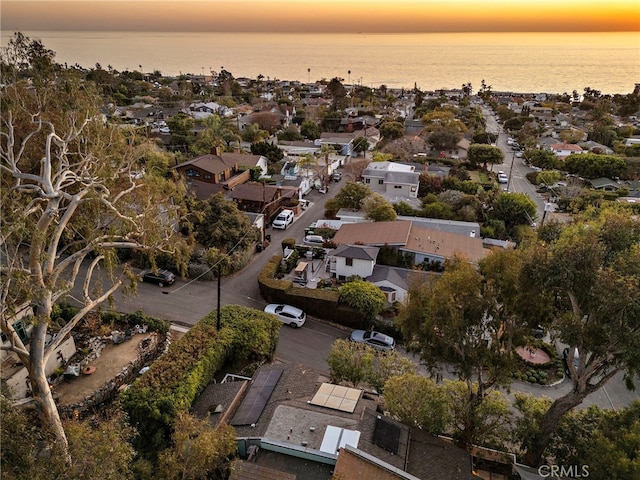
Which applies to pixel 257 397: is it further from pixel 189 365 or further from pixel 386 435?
pixel 386 435

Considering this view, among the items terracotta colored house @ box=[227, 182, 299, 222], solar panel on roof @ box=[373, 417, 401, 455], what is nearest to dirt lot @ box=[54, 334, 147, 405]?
solar panel on roof @ box=[373, 417, 401, 455]

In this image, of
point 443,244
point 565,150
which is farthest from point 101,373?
point 565,150

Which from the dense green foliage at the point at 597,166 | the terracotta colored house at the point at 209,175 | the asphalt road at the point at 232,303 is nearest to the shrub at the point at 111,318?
the asphalt road at the point at 232,303

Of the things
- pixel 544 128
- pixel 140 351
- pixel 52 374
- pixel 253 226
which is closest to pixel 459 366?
pixel 140 351

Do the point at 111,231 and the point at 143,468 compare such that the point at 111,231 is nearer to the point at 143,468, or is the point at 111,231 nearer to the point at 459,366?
the point at 143,468
